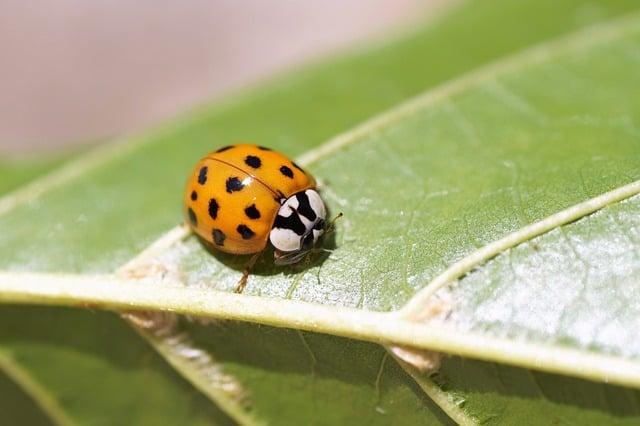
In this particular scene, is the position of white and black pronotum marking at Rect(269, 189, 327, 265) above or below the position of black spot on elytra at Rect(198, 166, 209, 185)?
below

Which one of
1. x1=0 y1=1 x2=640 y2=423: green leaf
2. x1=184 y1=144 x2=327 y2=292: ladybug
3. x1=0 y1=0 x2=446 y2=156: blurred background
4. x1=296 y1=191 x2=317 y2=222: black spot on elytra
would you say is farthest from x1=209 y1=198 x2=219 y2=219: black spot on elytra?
x1=0 y1=0 x2=446 y2=156: blurred background

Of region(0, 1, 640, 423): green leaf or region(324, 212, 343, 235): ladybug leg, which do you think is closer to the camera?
region(0, 1, 640, 423): green leaf

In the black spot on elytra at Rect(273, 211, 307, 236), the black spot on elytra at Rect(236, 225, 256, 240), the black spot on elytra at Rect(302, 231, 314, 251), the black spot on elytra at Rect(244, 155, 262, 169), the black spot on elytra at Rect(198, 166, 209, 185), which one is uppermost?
the black spot on elytra at Rect(244, 155, 262, 169)

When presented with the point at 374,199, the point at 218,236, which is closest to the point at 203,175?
the point at 218,236

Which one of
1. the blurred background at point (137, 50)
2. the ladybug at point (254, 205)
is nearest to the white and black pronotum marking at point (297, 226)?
the ladybug at point (254, 205)

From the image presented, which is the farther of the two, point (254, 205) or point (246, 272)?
point (254, 205)

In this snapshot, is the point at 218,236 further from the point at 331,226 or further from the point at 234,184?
the point at 331,226

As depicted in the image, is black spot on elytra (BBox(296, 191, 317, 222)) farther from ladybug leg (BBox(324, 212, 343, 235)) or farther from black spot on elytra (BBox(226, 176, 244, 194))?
black spot on elytra (BBox(226, 176, 244, 194))
